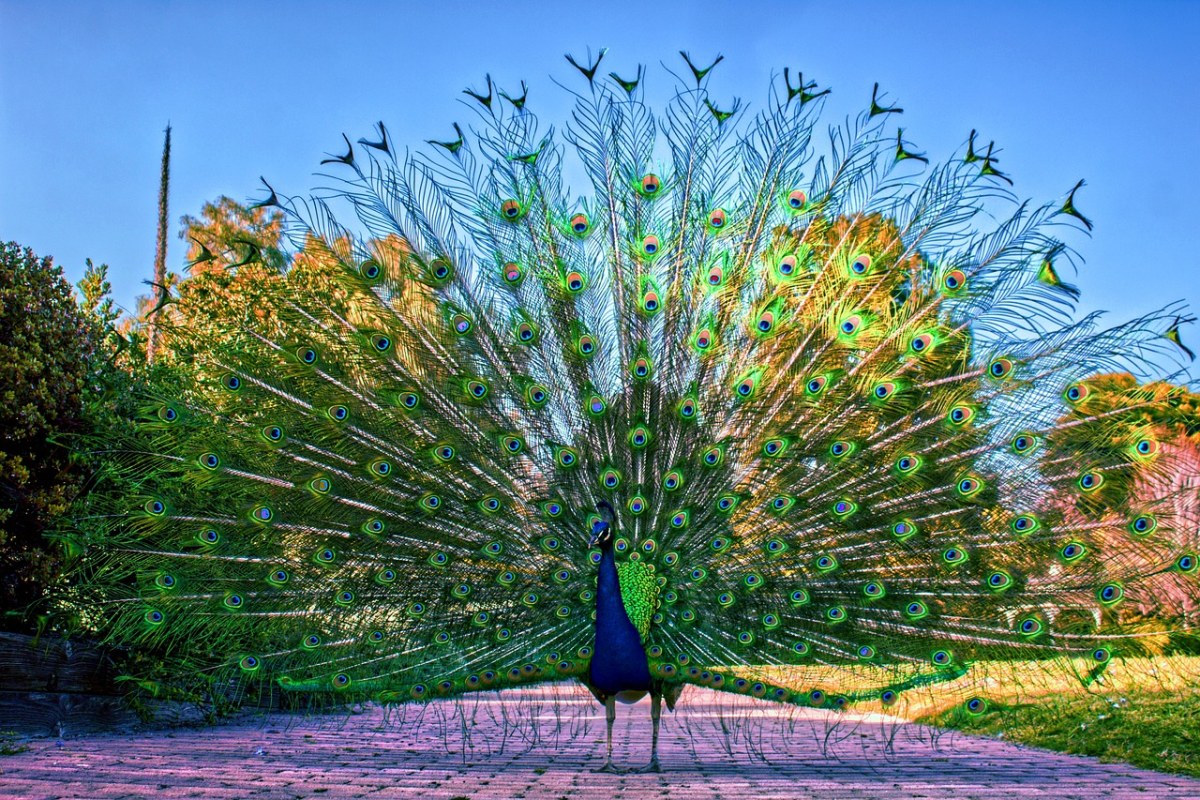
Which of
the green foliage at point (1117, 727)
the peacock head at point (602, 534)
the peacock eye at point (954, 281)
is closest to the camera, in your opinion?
the peacock head at point (602, 534)

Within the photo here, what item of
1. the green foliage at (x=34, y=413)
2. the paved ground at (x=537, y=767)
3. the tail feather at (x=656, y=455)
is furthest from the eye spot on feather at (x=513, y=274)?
the green foliage at (x=34, y=413)

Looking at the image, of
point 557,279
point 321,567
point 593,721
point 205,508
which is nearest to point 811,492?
point 557,279

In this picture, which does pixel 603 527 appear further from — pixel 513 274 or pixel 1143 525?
pixel 1143 525

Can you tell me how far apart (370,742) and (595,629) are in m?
3.33

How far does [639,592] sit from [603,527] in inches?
20.9

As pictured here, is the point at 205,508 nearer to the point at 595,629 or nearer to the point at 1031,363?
the point at 595,629

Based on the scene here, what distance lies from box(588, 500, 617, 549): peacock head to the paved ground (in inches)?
40.2

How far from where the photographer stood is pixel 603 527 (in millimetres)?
6344

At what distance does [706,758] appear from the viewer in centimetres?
773

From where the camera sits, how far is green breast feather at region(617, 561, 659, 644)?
6477 mm

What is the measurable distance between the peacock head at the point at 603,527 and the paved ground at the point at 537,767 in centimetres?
102

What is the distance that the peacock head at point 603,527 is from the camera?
6348 millimetres

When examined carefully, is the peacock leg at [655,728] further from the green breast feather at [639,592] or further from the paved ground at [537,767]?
the green breast feather at [639,592]

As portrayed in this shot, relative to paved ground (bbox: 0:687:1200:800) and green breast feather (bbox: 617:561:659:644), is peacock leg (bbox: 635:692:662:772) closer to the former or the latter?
paved ground (bbox: 0:687:1200:800)
